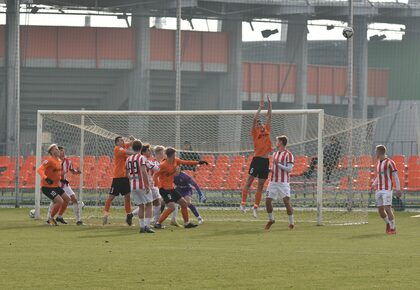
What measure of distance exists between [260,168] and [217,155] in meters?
8.23

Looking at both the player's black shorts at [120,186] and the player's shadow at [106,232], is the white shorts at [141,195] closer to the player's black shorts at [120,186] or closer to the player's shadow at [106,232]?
the player's shadow at [106,232]

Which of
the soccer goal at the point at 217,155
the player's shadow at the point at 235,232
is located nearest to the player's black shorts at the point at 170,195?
the player's shadow at the point at 235,232

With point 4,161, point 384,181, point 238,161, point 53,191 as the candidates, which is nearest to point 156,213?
point 53,191

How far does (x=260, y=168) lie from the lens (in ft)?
76.9

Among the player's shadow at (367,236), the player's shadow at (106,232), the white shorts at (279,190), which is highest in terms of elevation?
the white shorts at (279,190)

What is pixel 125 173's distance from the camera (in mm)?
23797

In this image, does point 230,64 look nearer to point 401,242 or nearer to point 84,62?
point 84,62

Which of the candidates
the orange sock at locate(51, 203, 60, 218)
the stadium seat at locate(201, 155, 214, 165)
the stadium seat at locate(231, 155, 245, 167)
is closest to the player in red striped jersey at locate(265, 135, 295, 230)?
the orange sock at locate(51, 203, 60, 218)

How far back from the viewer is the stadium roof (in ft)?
120

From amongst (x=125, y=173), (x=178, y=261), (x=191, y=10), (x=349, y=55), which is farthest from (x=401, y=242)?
(x=191, y=10)

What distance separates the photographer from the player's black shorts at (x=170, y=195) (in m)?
22.7

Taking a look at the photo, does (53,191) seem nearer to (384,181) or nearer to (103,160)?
(103,160)

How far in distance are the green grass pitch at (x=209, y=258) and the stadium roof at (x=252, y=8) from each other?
1466 cm

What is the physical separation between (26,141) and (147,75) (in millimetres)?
4231
